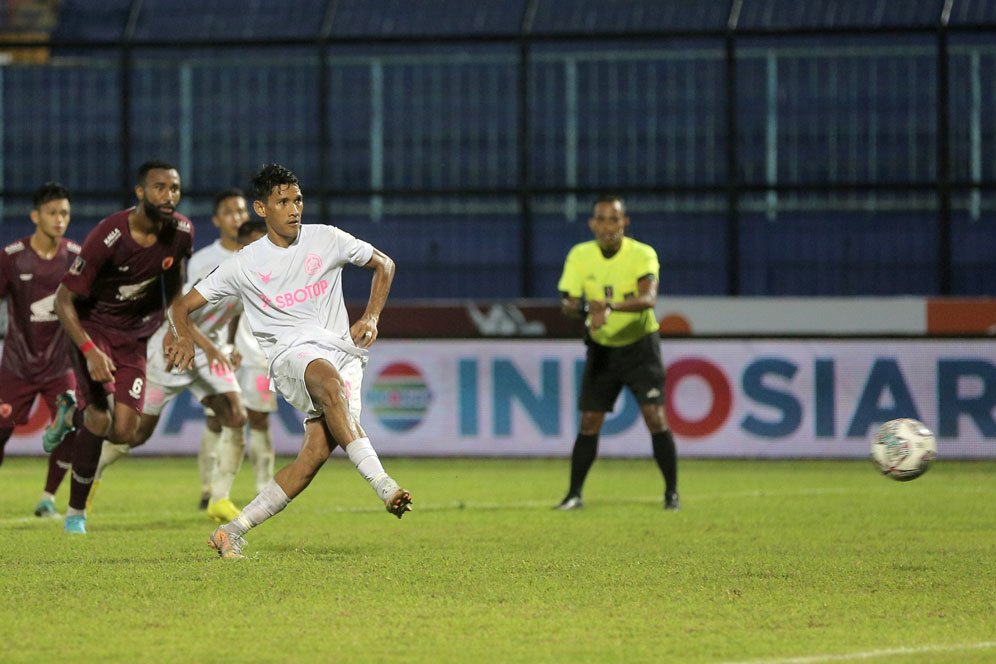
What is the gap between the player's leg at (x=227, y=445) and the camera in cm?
1020

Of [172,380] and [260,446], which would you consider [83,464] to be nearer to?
[172,380]

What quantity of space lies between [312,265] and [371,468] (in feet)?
3.41

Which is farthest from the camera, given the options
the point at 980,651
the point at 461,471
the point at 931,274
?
the point at 931,274

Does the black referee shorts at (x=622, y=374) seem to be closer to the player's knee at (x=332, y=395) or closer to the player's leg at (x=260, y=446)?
the player's leg at (x=260, y=446)

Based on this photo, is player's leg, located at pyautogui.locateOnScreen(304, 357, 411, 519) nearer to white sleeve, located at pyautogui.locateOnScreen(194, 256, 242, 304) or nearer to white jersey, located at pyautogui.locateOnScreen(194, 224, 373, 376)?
white jersey, located at pyautogui.locateOnScreen(194, 224, 373, 376)

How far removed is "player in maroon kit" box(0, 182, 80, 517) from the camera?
10.8 metres

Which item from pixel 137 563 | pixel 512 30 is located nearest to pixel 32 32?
pixel 512 30

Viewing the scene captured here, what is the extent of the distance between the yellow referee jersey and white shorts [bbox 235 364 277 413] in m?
2.21

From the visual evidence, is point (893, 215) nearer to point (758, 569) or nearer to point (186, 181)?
point (186, 181)

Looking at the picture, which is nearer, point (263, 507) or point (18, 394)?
point (263, 507)

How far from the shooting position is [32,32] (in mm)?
20469

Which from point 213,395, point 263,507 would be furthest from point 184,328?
point 213,395

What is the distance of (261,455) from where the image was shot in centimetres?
1172

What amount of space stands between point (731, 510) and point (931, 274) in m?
7.53
